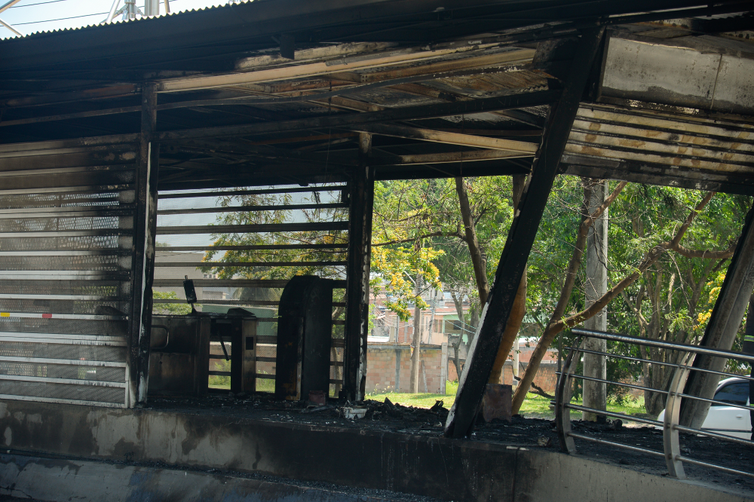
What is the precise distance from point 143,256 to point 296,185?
301cm

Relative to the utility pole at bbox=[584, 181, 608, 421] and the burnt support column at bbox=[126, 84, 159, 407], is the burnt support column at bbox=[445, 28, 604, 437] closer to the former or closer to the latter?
the burnt support column at bbox=[126, 84, 159, 407]

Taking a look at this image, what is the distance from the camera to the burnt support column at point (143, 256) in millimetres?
6270

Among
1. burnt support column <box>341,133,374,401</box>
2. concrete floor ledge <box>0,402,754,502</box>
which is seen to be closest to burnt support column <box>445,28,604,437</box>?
concrete floor ledge <box>0,402,754,502</box>

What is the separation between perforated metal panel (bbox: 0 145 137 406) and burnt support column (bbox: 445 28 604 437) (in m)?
3.70

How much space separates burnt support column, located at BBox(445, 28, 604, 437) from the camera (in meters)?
4.76

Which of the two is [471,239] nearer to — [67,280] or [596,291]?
[596,291]

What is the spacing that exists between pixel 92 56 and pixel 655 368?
18529 mm

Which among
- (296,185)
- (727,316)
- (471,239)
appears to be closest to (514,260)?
(727,316)

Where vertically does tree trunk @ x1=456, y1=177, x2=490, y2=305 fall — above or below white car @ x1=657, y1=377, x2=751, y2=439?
above

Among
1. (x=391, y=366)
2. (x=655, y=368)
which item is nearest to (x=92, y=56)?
(x=655, y=368)

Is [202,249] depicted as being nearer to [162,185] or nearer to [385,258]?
[162,185]

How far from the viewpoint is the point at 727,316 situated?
20.4ft

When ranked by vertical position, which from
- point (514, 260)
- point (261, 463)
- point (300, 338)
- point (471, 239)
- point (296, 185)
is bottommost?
point (261, 463)

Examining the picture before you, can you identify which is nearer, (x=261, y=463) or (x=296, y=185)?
(x=261, y=463)
